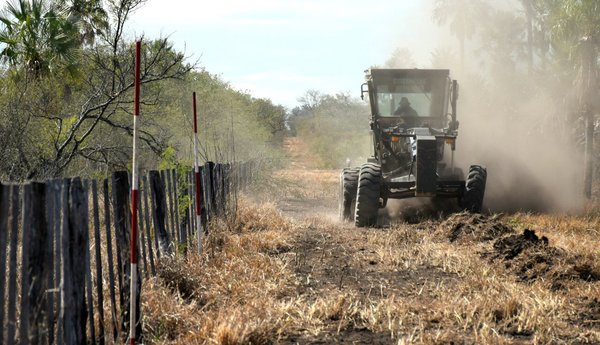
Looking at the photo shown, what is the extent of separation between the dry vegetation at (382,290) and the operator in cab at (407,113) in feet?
13.3

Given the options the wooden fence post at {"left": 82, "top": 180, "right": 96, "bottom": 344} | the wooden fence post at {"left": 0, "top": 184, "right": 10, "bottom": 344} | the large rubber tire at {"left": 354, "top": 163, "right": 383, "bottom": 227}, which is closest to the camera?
the wooden fence post at {"left": 0, "top": 184, "right": 10, "bottom": 344}

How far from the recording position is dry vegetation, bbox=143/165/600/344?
594 cm

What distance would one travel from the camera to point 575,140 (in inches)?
1144

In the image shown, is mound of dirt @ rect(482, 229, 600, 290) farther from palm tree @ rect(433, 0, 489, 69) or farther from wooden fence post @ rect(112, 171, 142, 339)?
palm tree @ rect(433, 0, 489, 69)

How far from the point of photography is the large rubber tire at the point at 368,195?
13539 millimetres

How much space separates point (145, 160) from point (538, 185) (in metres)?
11.1

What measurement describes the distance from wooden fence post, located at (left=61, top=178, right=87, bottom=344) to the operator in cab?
11.2 meters

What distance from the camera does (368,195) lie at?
13.5 meters

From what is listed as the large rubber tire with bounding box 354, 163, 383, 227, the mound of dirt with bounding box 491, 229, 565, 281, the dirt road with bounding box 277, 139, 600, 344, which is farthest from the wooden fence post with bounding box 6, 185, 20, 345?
the large rubber tire with bounding box 354, 163, 383, 227

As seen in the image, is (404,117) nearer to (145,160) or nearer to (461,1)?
(145,160)

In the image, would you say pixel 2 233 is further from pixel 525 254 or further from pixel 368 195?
pixel 368 195

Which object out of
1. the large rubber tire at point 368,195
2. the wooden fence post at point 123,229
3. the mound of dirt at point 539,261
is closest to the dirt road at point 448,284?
the mound of dirt at point 539,261

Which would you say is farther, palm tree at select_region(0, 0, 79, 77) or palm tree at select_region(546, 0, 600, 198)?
palm tree at select_region(546, 0, 600, 198)

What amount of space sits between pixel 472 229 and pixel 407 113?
179 inches
